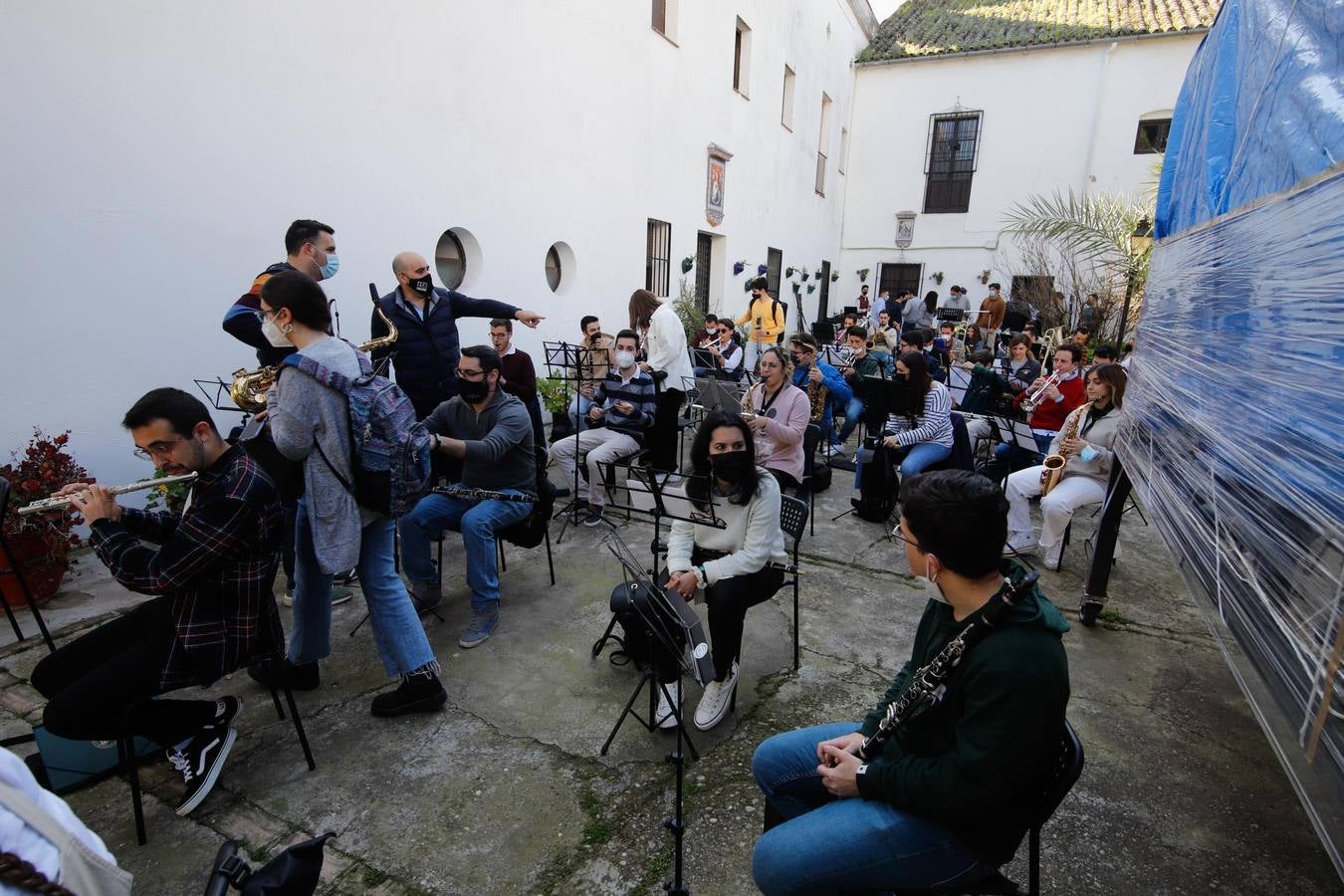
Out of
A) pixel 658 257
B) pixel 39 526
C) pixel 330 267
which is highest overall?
pixel 658 257

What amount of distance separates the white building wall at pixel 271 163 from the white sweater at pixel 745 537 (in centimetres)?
390

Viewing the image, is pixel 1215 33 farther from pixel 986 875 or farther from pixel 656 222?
pixel 656 222

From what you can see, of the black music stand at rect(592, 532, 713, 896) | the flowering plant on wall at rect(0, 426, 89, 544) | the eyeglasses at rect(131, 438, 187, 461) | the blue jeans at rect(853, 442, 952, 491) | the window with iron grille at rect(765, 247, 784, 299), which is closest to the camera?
the black music stand at rect(592, 532, 713, 896)

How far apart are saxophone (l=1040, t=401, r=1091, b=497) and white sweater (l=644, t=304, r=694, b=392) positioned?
296 cm

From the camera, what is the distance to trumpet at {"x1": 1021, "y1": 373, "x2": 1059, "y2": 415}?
560cm

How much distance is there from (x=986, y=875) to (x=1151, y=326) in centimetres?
303

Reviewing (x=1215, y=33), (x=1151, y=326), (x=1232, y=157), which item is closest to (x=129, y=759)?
(x=1232, y=157)

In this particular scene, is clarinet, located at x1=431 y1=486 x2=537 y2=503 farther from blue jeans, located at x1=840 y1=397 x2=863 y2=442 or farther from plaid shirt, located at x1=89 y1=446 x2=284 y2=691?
blue jeans, located at x1=840 y1=397 x2=863 y2=442

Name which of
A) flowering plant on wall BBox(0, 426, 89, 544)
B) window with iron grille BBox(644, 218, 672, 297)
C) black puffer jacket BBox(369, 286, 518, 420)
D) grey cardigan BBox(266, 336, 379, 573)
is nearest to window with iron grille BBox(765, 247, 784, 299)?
window with iron grille BBox(644, 218, 672, 297)

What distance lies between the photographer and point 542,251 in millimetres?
7773

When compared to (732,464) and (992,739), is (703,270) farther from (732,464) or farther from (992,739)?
(992,739)

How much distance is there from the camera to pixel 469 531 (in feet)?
11.8

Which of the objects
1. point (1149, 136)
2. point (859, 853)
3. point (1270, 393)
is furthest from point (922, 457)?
point (1149, 136)

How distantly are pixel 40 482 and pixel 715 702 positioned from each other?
11.9ft
